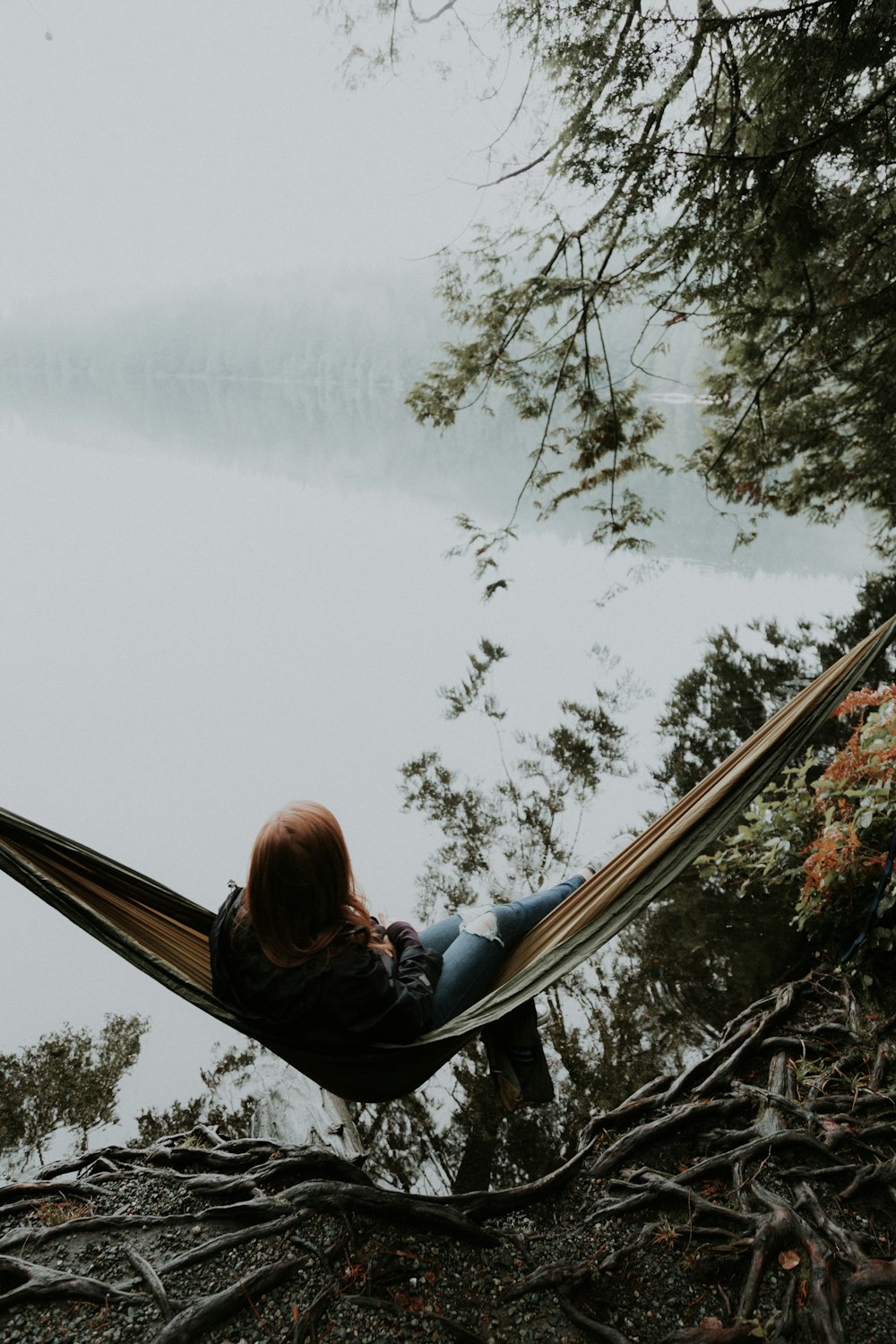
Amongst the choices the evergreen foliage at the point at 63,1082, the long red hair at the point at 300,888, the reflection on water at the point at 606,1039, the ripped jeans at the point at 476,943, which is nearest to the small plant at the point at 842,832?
the reflection on water at the point at 606,1039

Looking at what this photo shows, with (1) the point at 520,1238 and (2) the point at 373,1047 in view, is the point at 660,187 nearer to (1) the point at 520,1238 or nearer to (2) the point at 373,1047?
(2) the point at 373,1047

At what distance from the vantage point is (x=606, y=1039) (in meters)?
2.29

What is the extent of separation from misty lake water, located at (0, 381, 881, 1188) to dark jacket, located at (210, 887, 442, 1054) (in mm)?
961

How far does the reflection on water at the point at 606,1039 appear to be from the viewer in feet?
6.32

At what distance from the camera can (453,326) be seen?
3.53 meters

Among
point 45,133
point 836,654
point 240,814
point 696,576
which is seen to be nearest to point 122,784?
point 240,814

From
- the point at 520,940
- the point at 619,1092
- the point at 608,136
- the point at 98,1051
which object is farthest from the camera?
the point at 608,136

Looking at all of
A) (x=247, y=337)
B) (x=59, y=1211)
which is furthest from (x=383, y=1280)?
(x=247, y=337)

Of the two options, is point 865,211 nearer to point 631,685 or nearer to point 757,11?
point 757,11

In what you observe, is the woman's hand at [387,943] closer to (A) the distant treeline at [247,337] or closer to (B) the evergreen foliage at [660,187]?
(B) the evergreen foliage at [660,187]

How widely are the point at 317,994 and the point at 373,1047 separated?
0.14 meters

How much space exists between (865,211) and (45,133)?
7.15m

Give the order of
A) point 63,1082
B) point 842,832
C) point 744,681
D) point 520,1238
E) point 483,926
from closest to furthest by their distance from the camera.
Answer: point 520,1238 → point 483,926 → point 842,832 → point 63,1082 → point 744,681

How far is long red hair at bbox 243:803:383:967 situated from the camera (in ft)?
3.87
